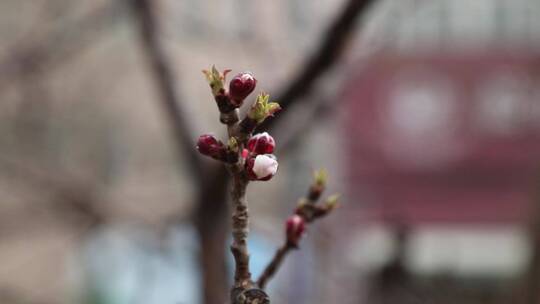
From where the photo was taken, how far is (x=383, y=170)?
18.9m

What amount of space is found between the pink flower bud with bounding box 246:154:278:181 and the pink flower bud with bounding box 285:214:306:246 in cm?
32

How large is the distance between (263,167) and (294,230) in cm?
34

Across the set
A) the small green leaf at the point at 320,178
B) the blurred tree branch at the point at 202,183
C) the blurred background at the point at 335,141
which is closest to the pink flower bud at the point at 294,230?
the small green leaf at the point at 320,178

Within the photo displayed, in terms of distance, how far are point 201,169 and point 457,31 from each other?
17278mm

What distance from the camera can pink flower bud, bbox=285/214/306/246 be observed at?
53.8 inches

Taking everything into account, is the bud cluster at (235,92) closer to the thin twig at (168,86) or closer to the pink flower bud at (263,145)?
the pink flower bud at (263,145)

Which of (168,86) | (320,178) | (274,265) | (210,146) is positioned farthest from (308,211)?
(168,86)

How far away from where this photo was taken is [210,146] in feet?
3.63

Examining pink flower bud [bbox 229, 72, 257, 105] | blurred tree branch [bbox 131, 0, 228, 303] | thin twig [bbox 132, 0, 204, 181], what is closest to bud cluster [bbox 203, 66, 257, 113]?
pink flower bud [bbox 229, 72, 257, 105]

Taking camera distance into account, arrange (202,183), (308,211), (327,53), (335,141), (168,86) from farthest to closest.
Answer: (335,141)
(168,86)
(202,183)
(327,53)
(308,211)

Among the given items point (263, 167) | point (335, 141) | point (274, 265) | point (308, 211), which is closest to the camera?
point (263, 167)

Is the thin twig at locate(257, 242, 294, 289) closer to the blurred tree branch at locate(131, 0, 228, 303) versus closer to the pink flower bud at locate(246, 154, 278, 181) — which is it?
the pink flower bud at locate(246, 154, 278, 181)

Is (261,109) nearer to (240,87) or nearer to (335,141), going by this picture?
(240,87)

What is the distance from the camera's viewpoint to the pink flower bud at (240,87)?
3.51 ft
